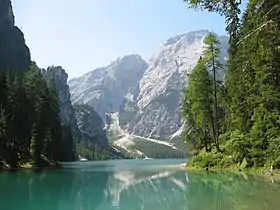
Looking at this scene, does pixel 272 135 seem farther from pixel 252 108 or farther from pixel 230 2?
pixel 230 2

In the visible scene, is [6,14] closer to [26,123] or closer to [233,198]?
[26,123]

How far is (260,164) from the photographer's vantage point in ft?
130

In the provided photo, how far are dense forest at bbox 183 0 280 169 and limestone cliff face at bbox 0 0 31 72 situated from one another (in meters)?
130

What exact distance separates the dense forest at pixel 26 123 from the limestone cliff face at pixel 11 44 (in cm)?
9572

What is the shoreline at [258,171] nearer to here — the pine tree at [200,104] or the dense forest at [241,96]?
the dense forest at [241,96]

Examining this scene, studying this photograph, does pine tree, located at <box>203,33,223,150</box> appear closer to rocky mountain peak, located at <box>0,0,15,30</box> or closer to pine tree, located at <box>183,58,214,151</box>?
pine tree, located at <box>183,58,214,151</box>

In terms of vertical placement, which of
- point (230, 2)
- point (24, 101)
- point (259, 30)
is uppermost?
point (24, 101)

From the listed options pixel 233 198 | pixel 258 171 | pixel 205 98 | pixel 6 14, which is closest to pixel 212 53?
pixel 205 98

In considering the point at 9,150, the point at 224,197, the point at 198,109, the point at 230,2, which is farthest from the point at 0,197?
the point at 9,150

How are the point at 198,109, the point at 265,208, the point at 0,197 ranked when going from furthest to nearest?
the point at 198,109, the point at 0,197, the point at 265,208

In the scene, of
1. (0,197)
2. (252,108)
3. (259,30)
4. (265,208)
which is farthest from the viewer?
(252,108)

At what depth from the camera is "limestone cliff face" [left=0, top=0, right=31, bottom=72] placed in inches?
6954

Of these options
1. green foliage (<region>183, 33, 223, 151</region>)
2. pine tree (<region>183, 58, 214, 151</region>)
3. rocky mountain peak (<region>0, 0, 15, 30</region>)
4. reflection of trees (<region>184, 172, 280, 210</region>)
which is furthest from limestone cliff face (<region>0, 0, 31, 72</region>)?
reflection of trees (<region>184, 172, 280, 210</region>)

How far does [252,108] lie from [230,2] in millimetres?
31527
